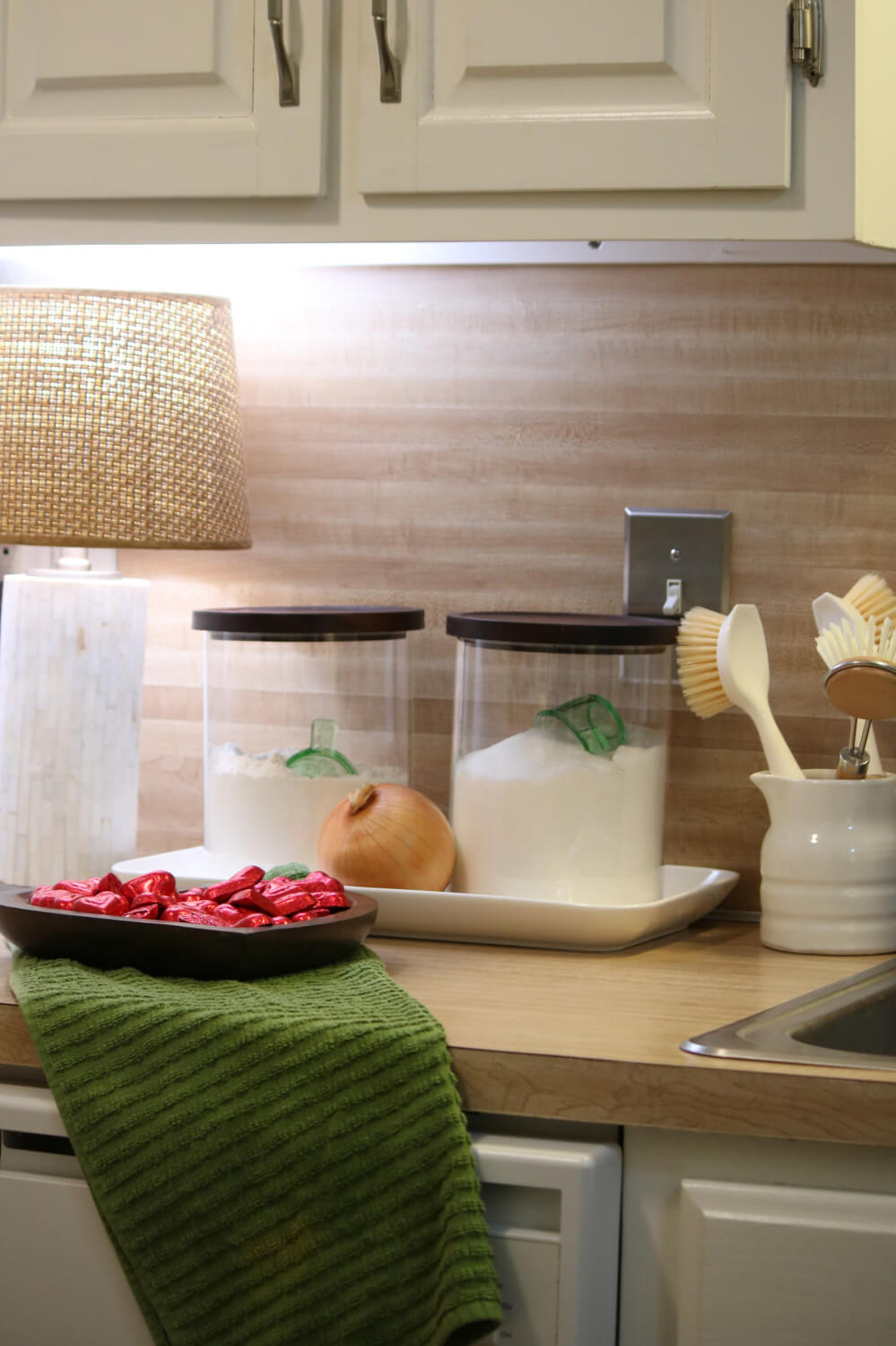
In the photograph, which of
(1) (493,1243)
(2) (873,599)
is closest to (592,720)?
(2) (873,599)

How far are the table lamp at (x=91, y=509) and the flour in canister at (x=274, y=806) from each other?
0.12 m

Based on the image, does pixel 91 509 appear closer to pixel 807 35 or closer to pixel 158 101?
pixel 158 101

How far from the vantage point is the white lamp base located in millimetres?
1201

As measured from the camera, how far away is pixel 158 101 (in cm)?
109

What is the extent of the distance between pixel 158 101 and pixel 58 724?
53 cm

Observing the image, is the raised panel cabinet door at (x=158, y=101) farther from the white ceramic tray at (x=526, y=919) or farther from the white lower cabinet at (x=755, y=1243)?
the white lower cabinet at (x=755, y=1243)

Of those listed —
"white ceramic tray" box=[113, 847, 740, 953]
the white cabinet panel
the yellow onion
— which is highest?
the yellow onion

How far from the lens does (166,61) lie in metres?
1.08

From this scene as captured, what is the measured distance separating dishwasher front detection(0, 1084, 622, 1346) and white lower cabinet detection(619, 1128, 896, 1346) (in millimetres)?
20

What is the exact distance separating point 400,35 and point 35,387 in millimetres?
416

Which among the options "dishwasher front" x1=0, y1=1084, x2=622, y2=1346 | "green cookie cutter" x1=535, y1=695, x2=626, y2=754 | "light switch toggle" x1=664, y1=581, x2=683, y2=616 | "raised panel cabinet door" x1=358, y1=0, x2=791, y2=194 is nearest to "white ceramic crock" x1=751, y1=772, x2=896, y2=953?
"green cookie cutter" x1=535, y1=695, x2=626, y2=754

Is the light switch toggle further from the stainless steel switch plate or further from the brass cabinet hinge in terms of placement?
the brass cabinet hinge

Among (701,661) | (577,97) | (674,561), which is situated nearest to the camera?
(577,97)

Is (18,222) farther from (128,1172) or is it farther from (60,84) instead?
(128,1172)
